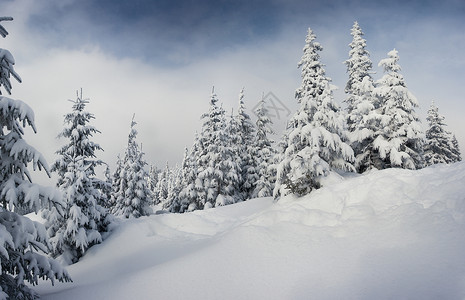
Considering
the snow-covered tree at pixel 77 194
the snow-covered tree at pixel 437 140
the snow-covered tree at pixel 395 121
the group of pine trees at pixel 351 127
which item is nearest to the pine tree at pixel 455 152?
the snow-covered tree at pixel 437 140

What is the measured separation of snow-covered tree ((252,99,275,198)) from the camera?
30.7 metres

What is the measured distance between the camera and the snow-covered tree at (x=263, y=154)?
30656 millimetres

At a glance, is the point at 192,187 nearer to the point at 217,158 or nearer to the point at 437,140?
the point at 217,158

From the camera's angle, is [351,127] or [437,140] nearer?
[351,127]

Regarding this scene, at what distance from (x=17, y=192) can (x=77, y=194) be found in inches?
323

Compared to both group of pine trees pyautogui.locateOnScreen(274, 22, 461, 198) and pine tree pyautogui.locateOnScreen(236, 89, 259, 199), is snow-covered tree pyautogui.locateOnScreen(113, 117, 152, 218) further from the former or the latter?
group of pine trees pyautogui.locateOnScreen(274, 22, 461, 198)

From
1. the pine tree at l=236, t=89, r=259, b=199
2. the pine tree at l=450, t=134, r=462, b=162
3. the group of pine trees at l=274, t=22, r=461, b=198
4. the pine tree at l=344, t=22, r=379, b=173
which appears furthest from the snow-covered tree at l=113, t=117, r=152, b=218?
the pine tree at l=450, t=134, r=462, b=162

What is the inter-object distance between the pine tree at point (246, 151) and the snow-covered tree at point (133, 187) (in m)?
11.2

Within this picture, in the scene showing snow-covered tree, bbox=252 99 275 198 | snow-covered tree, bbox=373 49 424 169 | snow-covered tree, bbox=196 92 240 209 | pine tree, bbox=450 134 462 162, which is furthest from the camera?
pine tree, bbox=450 134 462 162

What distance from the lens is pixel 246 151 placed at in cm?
3441

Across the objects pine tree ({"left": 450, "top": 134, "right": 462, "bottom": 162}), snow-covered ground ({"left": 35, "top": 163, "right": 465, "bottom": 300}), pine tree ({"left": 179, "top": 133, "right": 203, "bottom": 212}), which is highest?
pine tree ({"left": 450, "top": 134, "right": 462, "bottom": 162})

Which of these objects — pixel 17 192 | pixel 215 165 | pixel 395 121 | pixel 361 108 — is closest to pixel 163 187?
pixel 215 165

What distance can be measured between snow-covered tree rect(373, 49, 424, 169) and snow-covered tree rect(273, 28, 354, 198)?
538cm

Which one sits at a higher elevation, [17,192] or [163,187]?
[163,187]
